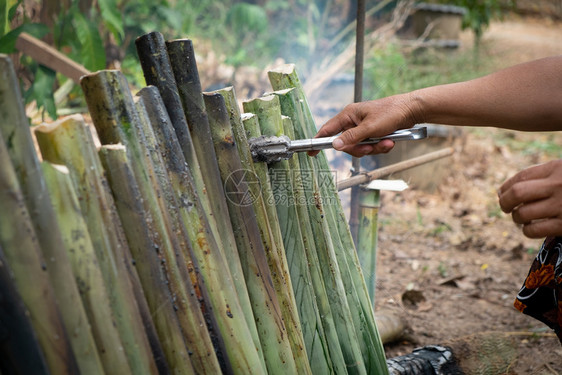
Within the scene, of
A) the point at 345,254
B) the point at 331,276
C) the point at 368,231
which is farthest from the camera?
the point at 368,231

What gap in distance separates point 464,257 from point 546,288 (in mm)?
2044

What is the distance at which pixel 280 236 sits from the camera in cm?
151

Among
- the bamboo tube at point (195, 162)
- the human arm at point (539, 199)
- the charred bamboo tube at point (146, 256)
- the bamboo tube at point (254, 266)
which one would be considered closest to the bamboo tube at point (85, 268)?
the charred bamboo tube at point (146, 256)

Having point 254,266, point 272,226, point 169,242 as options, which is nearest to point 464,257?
point 272,226

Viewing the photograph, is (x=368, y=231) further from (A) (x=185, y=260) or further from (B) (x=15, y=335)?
(B) (x=15, y=335)

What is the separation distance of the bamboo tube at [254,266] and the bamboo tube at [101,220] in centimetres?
39

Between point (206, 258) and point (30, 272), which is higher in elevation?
point (30, 272)

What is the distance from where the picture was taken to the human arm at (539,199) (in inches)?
51.6

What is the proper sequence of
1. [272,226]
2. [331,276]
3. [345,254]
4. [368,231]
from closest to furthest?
[272,226] < [331,276] < [345,254] < [368,231]

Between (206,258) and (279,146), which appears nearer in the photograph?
(206,258)

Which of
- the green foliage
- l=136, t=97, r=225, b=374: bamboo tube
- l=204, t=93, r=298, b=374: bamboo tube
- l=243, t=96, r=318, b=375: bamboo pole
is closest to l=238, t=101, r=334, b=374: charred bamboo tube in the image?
l=243, t=96, r=318, b=375: bamboo pole

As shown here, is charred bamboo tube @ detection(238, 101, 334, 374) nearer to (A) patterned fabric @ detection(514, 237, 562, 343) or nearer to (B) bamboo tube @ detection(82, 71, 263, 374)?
(B) bamboo tube @ detection(82, 71, 263, 374)

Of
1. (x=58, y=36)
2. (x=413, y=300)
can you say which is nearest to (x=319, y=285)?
(x=413, y=300)

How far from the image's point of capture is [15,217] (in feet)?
2.97
